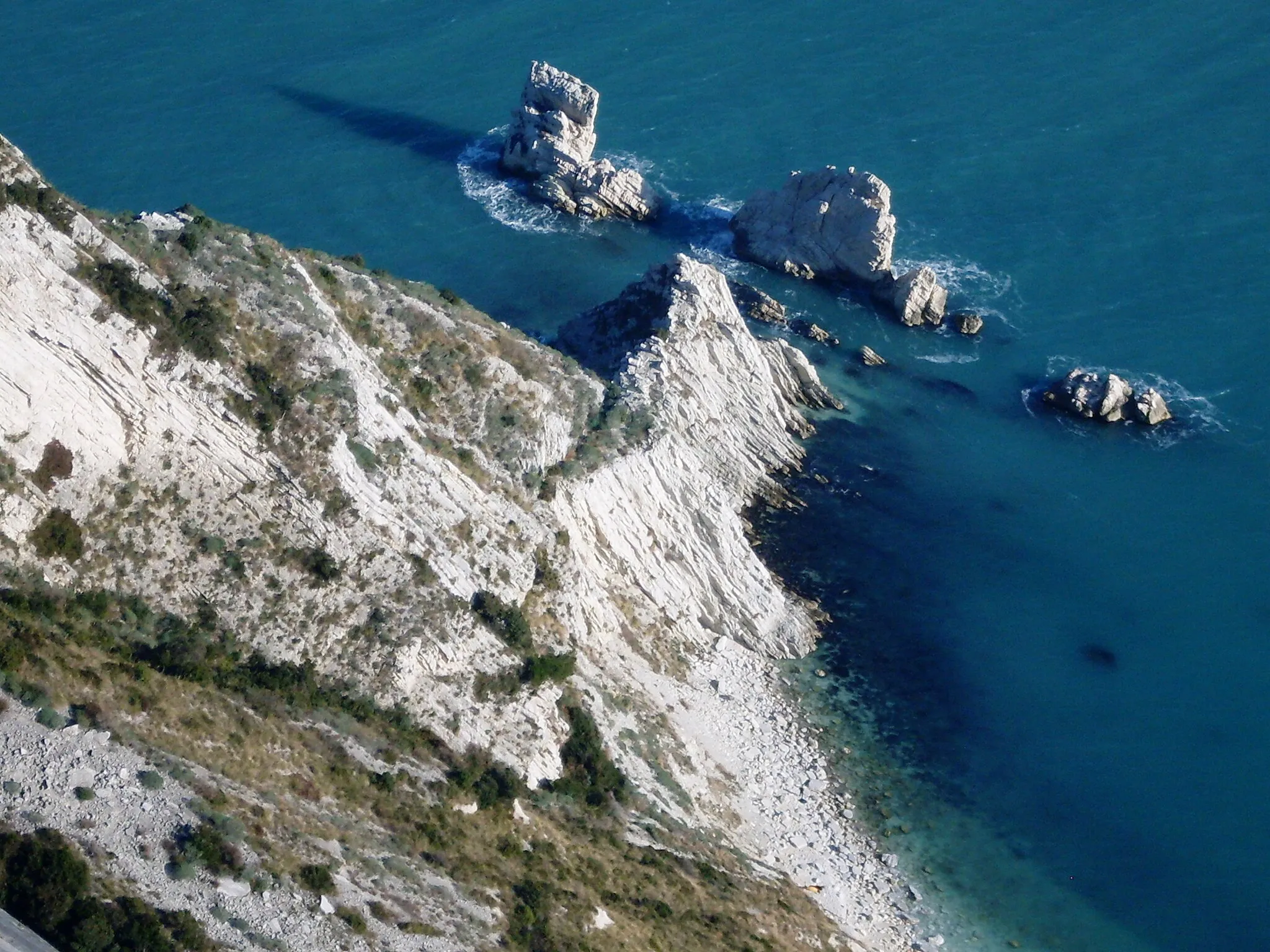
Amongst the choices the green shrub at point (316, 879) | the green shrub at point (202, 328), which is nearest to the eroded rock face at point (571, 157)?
the green shrub at point (202, 328)

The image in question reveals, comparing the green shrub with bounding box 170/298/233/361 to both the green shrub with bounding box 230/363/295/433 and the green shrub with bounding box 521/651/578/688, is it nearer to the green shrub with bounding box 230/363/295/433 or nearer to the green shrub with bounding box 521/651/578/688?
the green shrub with bounding box 230/363/295/433

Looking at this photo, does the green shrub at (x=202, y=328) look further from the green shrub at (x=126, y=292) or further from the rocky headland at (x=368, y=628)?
the green shrub at (x=126, y=292)

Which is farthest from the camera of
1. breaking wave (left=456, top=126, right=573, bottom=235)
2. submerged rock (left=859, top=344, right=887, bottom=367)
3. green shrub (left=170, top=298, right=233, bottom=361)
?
breaking wave (left=456, top=126, right=573, bottom=235)

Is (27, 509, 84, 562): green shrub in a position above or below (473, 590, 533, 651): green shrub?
below

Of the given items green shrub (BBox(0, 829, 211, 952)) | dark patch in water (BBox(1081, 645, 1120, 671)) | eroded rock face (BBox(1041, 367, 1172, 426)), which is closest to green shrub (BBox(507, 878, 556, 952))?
green shrub (BBox(0, 829, 211, 952))

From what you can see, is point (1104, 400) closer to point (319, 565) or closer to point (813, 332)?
point (813, 332)

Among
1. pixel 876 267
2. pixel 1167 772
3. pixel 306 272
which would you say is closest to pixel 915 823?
pixel 1167 772
